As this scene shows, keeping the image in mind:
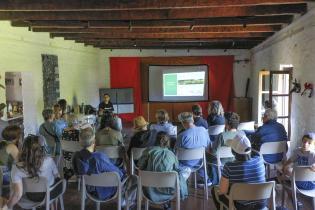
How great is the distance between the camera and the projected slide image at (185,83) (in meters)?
11.9

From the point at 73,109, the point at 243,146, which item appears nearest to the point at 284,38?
the point at 243,146

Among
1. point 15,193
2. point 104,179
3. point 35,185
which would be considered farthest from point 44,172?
point 104,179

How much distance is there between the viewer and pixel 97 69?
11.8m

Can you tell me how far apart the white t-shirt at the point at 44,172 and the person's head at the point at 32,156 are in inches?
1.8

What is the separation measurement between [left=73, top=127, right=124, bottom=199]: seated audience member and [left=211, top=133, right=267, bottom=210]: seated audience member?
1.13 m

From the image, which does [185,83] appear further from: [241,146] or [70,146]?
[241,146]

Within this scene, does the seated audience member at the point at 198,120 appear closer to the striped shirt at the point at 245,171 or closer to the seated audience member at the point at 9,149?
the striped shirt at the point at 245,171

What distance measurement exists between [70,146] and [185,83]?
24.4 feet

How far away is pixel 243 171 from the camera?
3.08 meters

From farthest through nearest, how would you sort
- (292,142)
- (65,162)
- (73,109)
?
(73,109) → (292,142) → (65,162)

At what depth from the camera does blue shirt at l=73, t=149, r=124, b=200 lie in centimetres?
353

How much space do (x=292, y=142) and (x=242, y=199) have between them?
3.66 metres

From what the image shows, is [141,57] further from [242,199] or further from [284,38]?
[242,199]

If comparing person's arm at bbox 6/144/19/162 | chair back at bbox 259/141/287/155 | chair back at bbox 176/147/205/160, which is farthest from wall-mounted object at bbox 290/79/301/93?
person's arm at bbox 6/144/19/162
